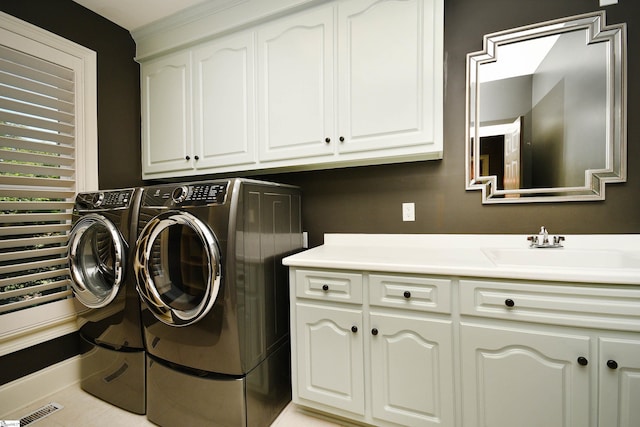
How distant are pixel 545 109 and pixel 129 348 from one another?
8.76ft

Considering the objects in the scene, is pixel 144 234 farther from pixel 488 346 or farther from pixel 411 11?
pixel 411 11

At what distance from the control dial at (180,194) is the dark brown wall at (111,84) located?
3.61 feet

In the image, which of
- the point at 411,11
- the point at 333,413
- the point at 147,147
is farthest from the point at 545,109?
the point at 147,147

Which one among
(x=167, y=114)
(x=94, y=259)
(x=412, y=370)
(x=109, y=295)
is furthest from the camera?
(x=167, y=114)

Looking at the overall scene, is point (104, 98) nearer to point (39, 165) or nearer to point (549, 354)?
point (39, 165)

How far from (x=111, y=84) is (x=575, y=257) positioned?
3.18 m

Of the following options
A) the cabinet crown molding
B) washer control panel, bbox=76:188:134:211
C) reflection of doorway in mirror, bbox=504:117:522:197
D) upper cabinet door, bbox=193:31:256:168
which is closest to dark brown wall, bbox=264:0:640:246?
reflection of doorway in mirror, bbox=504:117:522:197

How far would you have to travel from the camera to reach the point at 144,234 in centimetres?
141

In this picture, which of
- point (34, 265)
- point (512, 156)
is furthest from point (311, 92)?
point (34, 265)

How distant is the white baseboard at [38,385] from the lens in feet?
5.16

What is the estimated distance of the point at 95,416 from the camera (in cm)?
154

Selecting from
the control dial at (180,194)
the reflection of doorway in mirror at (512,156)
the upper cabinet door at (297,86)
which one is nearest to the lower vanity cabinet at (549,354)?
the reflection of doorway in mirror at (512,156)

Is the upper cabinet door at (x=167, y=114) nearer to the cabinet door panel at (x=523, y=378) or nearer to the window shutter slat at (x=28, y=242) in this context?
the window shutter slat at (x=28, y=242)

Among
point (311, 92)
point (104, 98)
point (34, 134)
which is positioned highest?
point (104, 98)
